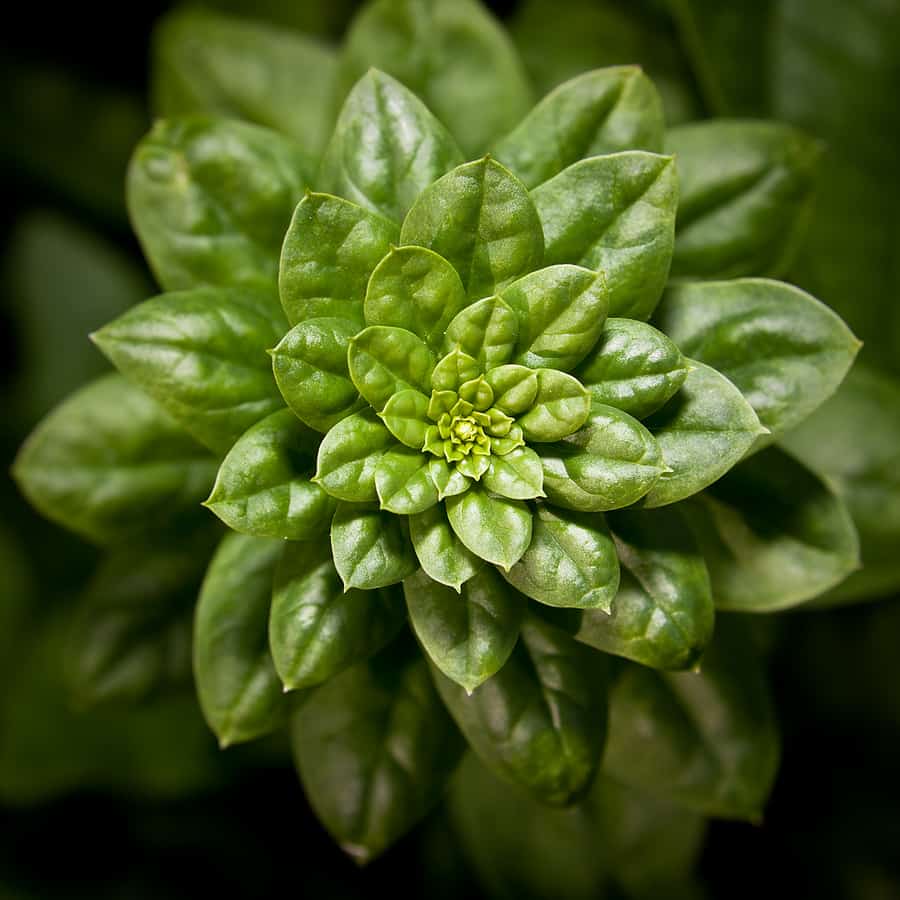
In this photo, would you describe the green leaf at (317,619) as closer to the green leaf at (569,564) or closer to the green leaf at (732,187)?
the green leaf at (569,564)

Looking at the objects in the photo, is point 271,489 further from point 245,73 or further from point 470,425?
point 245,73

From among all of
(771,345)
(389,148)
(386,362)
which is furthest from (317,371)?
(771,345)

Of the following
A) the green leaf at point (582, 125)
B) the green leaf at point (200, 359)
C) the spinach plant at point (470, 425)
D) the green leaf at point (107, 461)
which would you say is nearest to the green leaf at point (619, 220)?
the spinach plant at point (470, 425)

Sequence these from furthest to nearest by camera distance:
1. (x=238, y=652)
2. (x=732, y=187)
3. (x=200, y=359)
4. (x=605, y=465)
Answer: (x=732, y=187) → (x=238, y=652) → (x=200, y=359) → (x=605, y=465)

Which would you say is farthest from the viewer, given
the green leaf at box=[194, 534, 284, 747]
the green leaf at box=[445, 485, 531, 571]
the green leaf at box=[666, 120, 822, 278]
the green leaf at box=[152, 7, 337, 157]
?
the green leaf at box=[152, 7, 337, 157]

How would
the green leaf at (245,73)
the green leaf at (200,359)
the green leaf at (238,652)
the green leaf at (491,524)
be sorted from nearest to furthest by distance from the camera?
the green leaf at (491,524)
the green leaf at (200,359)
the green leaf at (238,652)
the green leaf at (245,73)

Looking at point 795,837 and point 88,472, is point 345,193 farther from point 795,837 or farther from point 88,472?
point 795,837

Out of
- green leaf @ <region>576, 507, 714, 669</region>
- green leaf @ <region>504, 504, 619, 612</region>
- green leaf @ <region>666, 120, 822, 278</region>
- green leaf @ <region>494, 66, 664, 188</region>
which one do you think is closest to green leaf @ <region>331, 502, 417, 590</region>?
green leaf @ <region>504, 504, 619, 612</region>

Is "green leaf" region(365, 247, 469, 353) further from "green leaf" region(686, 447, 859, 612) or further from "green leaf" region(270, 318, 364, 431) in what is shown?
"green leaf" region(686, 447, 859, 612)
